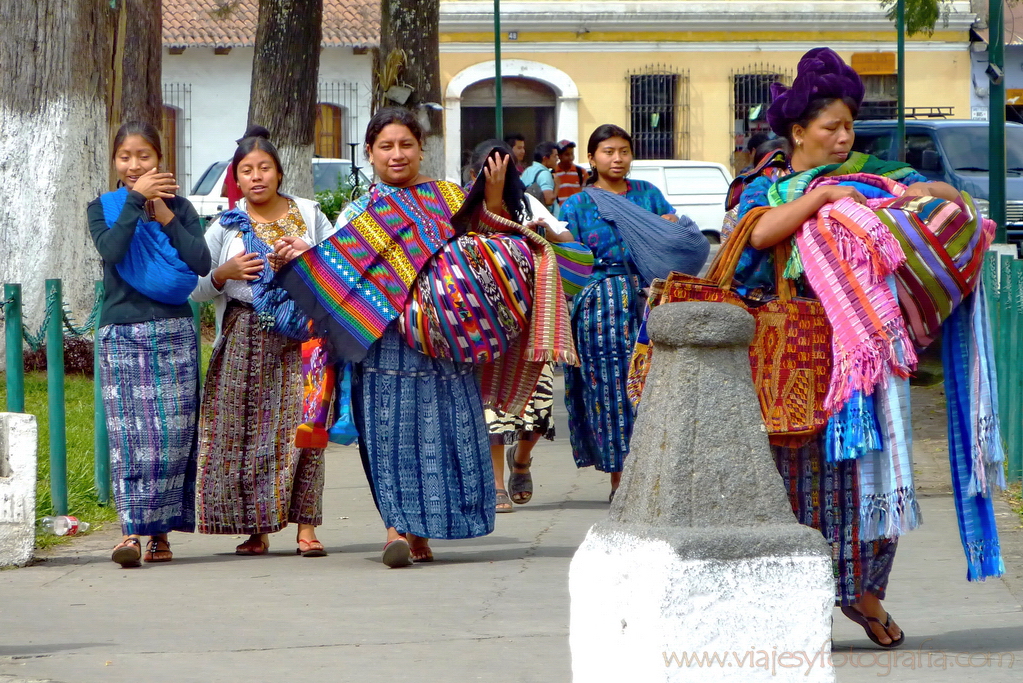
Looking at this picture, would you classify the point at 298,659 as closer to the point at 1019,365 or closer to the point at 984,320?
the point at 984,320

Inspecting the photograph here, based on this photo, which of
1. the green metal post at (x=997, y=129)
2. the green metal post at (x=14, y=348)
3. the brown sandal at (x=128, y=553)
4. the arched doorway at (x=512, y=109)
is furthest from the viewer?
the arched doorway at (x=512, y=109)

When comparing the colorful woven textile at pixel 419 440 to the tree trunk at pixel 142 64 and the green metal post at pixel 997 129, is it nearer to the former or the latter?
the green metal post at pixel 997 129

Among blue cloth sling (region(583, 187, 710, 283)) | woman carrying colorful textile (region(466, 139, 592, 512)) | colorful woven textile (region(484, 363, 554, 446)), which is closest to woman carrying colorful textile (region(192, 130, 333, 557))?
woman carrying colorful textile (region(466, 139, 592, 512))

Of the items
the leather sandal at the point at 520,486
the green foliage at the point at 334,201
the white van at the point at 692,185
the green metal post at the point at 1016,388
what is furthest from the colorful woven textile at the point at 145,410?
the white van at the point at 692,185

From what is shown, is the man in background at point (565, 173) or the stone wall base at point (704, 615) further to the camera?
the man in background at point (565, 173)

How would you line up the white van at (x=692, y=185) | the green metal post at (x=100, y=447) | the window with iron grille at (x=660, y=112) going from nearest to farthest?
the green metal post at (x=100, y=447), the white van at (x=692, y=185), the window with iron grille at (x=660, y=112)

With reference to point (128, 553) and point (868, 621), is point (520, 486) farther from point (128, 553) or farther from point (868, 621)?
point (868, 621)

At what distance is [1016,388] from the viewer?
7.37 meters

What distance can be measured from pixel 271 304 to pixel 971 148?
14.0 metres

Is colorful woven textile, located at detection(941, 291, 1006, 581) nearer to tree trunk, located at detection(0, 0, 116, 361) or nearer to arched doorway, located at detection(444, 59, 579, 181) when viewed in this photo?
tree trunk, located at detection(0, 0, 116, 361)

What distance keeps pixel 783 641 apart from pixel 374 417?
323 cm

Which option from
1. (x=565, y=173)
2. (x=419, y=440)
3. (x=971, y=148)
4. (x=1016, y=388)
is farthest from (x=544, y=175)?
(x=419, y=440)

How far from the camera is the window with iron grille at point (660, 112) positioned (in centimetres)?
3031

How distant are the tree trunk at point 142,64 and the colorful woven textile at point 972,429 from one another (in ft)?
30.5
